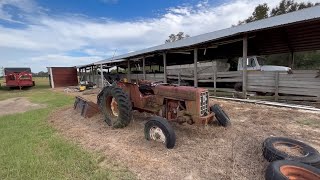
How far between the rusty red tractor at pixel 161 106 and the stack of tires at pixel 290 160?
1.31 m

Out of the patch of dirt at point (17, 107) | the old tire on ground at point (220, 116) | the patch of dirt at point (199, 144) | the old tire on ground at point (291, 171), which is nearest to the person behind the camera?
the old tire on ground at point (291, 171)

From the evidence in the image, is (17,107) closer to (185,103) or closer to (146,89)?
(146,89)

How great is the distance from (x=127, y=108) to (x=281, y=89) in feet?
21.8

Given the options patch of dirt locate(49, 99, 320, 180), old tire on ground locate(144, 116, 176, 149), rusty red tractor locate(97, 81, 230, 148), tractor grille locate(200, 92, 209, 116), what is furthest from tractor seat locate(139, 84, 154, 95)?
tractor grille locate(200, 92, 209, 116)

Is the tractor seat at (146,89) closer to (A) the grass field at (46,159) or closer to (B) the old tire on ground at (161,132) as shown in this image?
(B) the old tire on ground at (161,132)

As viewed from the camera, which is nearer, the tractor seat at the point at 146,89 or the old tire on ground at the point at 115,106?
the old tire on ground at the point at 115,106

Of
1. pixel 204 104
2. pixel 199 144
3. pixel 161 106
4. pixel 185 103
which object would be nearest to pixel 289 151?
pixel 199 144

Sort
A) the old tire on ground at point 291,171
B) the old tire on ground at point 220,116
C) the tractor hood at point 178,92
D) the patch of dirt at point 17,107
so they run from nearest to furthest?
the old tire on ground at point 291,171 < the tractor hood at point 178,92 < the old tire on ground at point 220,116 < the patch of dirt at point 17,107

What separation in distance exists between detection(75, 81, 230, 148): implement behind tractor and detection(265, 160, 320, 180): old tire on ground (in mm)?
1737

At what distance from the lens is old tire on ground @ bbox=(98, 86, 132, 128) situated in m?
5.37

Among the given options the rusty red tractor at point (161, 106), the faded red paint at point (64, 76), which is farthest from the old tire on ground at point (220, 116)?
the faded red paint at point (64, 76)

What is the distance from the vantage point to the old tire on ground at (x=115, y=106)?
5.37 meters

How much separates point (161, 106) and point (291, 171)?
2990 mm

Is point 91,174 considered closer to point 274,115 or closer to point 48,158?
point 48,158
